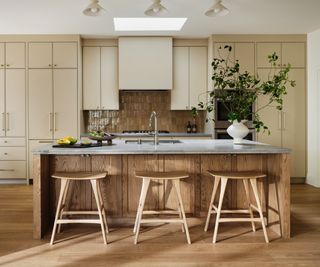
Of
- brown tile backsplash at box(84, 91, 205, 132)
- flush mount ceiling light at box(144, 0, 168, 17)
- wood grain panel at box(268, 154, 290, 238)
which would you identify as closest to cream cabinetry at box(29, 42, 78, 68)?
brown tile backsplash at box(84, 91, 205, 132)

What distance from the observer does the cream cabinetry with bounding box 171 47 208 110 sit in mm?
6531

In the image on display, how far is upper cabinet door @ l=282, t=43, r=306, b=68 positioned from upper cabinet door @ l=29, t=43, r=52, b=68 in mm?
3786

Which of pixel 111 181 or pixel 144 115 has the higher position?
pixel 144 115

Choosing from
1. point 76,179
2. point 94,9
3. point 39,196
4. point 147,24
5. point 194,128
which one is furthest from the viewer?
point 194,128

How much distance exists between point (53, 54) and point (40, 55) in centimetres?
21

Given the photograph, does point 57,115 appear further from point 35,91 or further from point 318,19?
point 318,19

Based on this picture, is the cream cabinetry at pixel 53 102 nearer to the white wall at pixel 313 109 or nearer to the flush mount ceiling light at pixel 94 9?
the flush mount ceiling light at pixel 94 9

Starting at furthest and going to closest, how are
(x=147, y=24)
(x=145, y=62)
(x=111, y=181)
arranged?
(x=145, y=62), (x=147, y=24), (x=111, y=181)

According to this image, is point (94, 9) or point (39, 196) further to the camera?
point (94, 9)

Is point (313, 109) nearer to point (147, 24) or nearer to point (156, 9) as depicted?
point (147, 24)

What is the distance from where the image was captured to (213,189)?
362 cm

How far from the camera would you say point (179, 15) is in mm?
5230

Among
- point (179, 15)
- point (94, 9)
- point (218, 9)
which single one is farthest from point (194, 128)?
point (94, 9)

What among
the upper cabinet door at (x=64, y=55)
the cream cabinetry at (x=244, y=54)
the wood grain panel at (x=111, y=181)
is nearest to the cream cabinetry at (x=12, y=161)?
the upper cabinet door at (x=64, y=55)
